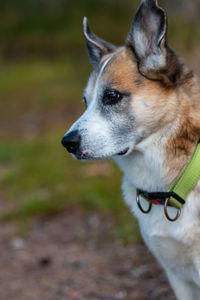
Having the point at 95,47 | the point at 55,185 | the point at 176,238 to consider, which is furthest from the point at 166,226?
the point at 55,185

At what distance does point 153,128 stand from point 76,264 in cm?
186

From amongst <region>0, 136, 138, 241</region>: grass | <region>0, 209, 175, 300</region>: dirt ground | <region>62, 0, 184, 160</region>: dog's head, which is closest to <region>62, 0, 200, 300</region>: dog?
<region>62, 0, 184, 160</region>: dog's head

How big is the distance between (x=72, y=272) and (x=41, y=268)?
306mm

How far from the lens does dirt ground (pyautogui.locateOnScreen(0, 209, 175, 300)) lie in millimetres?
3449

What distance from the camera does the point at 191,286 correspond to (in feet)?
9.21

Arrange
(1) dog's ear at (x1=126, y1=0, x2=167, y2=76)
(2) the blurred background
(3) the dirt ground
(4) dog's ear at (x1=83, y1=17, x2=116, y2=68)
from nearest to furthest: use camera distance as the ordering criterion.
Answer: (1) dog's ear at (x1=126, y1=0, x2=167, y2=76)
(4) dog's ear at (x1=83, y1=17, x2=116, y2=68)
(3) the dirt ground
(2) the blurred background

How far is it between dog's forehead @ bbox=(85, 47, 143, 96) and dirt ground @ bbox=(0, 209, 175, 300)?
1.63 m

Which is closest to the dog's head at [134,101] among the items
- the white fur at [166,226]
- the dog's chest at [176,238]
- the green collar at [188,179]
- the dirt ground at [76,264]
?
the white fur at [166,226]

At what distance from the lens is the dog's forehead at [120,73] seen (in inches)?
103

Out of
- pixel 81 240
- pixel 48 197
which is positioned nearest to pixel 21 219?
pixel 48 197

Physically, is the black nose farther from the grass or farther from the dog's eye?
the grass

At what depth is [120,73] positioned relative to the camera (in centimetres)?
265

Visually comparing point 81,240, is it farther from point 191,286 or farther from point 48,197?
point 191,286

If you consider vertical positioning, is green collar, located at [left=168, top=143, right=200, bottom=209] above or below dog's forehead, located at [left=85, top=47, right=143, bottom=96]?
below
